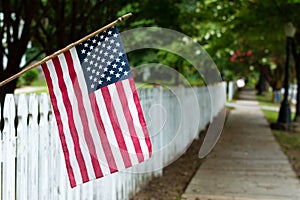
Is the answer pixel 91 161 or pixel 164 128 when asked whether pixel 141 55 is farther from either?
pixel 91 161

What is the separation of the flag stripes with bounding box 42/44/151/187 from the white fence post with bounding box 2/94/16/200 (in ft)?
1.02

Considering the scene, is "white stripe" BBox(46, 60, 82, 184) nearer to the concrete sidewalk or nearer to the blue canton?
the blue canton

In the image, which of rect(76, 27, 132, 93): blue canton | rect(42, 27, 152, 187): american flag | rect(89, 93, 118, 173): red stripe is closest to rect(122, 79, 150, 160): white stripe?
rect(42, 27, 152, 187): american flag

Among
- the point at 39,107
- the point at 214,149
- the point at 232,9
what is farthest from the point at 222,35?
the point at 39,107

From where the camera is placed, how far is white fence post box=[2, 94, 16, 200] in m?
3.47

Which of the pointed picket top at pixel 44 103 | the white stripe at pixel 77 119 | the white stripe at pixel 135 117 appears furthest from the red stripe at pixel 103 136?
the pointed picket top at pixel 44 103

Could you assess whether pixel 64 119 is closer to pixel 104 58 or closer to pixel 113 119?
pixel 113 119

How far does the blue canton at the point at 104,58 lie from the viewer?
3.61 metres

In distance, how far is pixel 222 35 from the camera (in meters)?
17.0

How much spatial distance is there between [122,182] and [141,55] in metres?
14.3

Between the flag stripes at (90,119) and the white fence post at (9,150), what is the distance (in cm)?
31

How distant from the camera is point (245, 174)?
8.58 m

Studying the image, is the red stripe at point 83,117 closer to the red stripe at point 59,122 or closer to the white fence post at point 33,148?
the red stripe at point 59,122

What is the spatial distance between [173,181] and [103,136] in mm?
4643
